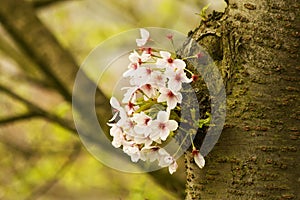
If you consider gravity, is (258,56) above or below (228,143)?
above

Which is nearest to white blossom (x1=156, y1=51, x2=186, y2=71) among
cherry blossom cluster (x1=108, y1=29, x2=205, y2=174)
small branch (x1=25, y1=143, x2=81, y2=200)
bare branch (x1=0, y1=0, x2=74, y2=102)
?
cherry blossom cluster (x1=108, y1=29, x2=205, y2=174)

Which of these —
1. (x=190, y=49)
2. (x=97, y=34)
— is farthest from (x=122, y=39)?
(x=190, y=49)

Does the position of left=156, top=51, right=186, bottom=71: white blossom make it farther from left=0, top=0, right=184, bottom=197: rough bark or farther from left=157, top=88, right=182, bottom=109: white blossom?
left=0, top=0, right=184, bottom=197: rough bark

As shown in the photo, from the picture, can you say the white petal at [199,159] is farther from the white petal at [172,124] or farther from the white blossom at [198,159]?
the white petal at [172,124]

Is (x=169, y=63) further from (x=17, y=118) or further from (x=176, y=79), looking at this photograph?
(x=17, y=118)

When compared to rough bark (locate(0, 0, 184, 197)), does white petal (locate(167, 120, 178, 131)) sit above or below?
above

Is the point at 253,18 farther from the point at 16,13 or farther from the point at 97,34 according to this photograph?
the point at 97,34
